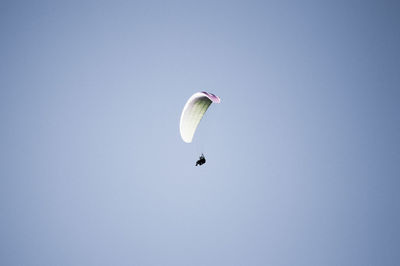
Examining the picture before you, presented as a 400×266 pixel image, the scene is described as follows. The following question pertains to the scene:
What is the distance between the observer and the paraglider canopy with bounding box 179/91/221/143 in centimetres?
1445

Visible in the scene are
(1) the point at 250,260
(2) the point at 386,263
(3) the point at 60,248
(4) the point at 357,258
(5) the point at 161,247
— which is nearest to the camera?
(2) the point at 386,263

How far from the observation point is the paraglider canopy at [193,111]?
569 inches

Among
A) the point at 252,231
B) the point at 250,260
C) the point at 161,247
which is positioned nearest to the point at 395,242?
the point at 250,260

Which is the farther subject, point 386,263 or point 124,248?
point 124,248

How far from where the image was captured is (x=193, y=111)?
15836 mm

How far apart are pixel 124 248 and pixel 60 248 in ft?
109

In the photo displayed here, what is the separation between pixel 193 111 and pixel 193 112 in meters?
0.10

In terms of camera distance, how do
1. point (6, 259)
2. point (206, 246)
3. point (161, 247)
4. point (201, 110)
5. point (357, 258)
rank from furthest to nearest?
point (161, 247) < point (206, 246) < point (6, 259) < point (357, 258) < point (201, 110)

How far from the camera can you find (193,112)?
1592cm

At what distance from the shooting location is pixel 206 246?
162m

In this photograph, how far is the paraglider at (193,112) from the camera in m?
14.5

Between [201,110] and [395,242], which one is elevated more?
[395,242]

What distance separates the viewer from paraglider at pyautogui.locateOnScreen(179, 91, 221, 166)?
1449 cm

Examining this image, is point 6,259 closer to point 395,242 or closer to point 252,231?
point 252,231
